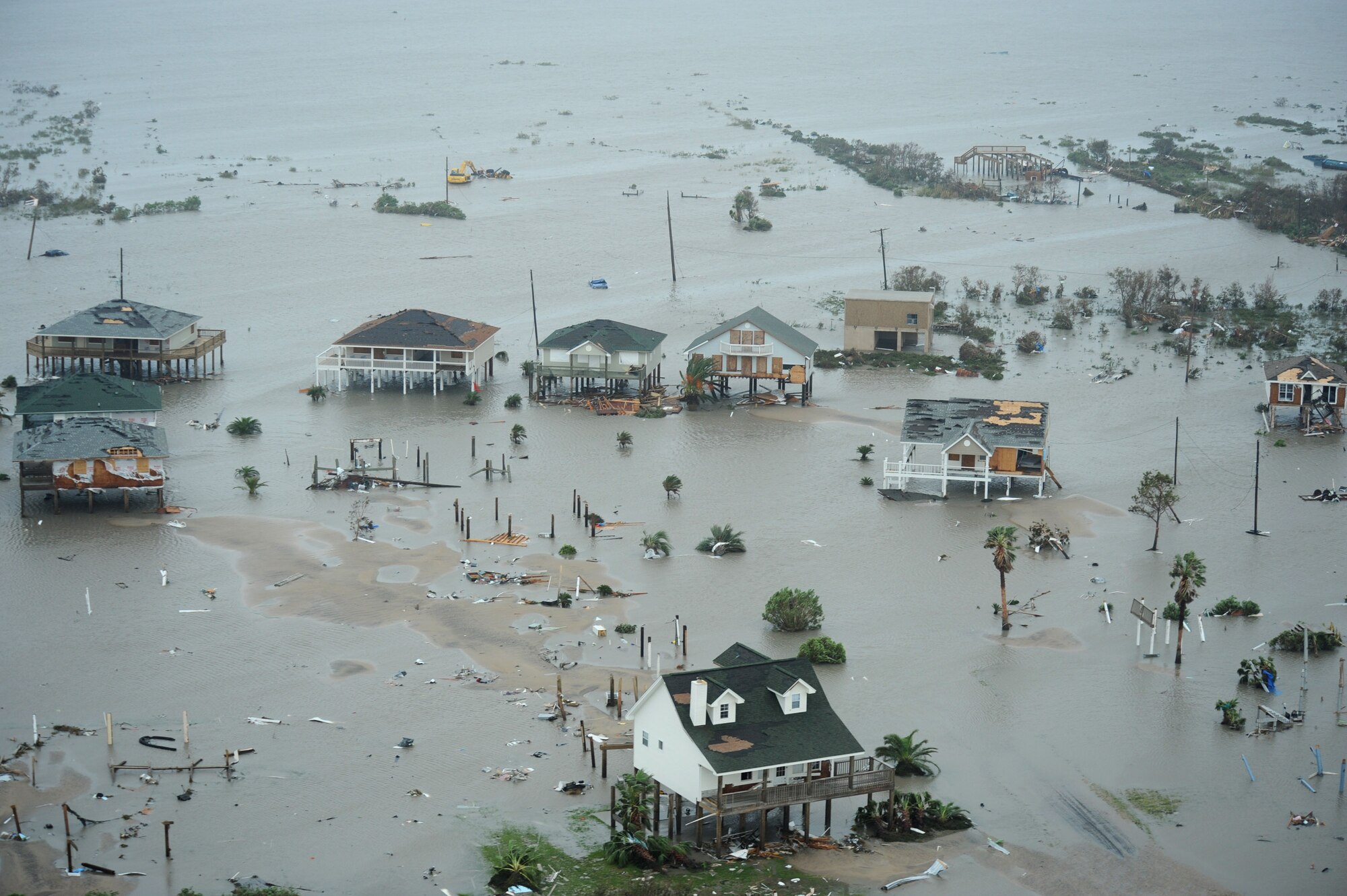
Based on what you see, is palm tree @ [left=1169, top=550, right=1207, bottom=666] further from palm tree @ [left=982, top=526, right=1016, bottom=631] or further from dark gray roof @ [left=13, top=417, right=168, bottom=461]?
dark gray roof @ [left=13, top=417, right=168, bottom=461]

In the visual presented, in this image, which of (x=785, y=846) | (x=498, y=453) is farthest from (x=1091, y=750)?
(x=498, y=453)

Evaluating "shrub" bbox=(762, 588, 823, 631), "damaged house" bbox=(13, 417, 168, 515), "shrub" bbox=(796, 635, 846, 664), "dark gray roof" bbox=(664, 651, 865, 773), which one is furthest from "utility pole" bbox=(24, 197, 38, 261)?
"dark gray roof" bbox=(664, 651, 865, 773)

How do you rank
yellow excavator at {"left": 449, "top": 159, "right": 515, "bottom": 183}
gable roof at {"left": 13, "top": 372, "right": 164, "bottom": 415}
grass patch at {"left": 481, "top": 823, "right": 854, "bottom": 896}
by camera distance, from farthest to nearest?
yellow excavator at {"left": 449, "top": 159, "right": 515, "bottom": 183}
gable roof at {"left": 13, "top": 372, "right": 164, "bottom": 415}
grass patch at {"left": 481, "top": 823, "right": 854, "bottom": 896}

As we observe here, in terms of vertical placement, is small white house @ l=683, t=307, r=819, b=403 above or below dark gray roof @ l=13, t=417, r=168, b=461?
above

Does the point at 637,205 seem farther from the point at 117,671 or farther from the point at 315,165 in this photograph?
the point at 117,671

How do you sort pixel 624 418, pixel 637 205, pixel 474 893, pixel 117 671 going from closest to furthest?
pixel 474 893 < pixel 117 671 < pixel 624 418 < pixel 637 205

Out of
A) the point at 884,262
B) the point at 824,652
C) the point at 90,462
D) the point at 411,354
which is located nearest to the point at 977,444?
the point at 824,652
